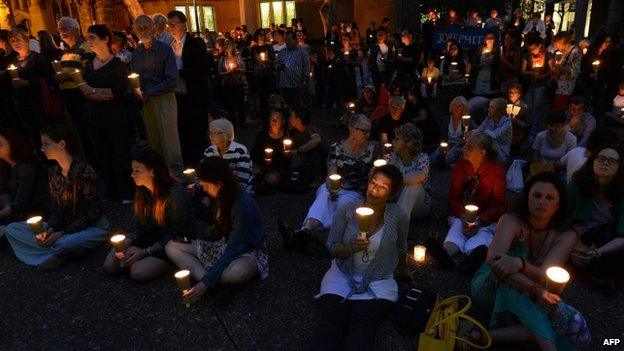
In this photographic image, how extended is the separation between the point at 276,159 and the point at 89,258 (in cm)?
267

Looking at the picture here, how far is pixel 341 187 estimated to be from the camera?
523 cm

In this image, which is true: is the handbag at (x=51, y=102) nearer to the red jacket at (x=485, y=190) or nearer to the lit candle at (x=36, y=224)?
the lit candle at (x=36, y=224)

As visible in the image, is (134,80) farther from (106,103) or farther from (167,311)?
(167,311)

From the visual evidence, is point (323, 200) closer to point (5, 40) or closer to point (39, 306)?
point (39, 306)

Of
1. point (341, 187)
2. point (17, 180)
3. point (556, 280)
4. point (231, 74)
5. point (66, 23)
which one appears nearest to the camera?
point (556, 280)

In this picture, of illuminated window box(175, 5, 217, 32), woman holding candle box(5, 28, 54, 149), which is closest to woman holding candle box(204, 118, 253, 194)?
woman holding candle box(5, 28, 54, 149)

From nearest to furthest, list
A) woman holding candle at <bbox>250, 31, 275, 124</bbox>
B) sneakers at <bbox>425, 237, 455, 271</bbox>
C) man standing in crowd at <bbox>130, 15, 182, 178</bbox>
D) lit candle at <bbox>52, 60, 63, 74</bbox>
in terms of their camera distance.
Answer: sneakers at <bbox>425, 237, 455, 271</bbox>, lit candle at <bbox>52, 60, 63, 74</bbox>, man standing in crowd at <bbox>130, 15, 182, 178</bbox>, woman holding candle at <bbox>250, 31, 275, 124</bbox>

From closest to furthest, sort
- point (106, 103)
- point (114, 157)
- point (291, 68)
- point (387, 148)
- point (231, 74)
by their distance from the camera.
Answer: point (106, 103), point (387, 148), point (114, 157), point (231, 74), point (291, 68)

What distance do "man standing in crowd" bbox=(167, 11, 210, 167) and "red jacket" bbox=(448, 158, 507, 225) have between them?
3.83 meters

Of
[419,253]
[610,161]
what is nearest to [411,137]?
[419,253]

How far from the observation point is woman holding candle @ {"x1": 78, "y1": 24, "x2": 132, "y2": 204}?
532 centimetres

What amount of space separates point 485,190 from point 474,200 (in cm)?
16

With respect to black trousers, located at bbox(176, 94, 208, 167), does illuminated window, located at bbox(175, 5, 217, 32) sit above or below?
above

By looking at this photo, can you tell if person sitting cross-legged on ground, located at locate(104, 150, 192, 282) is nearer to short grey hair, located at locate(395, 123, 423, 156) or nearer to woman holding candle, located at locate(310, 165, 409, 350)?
woman holding candle, located at locate(310, 165, 409, 350)
